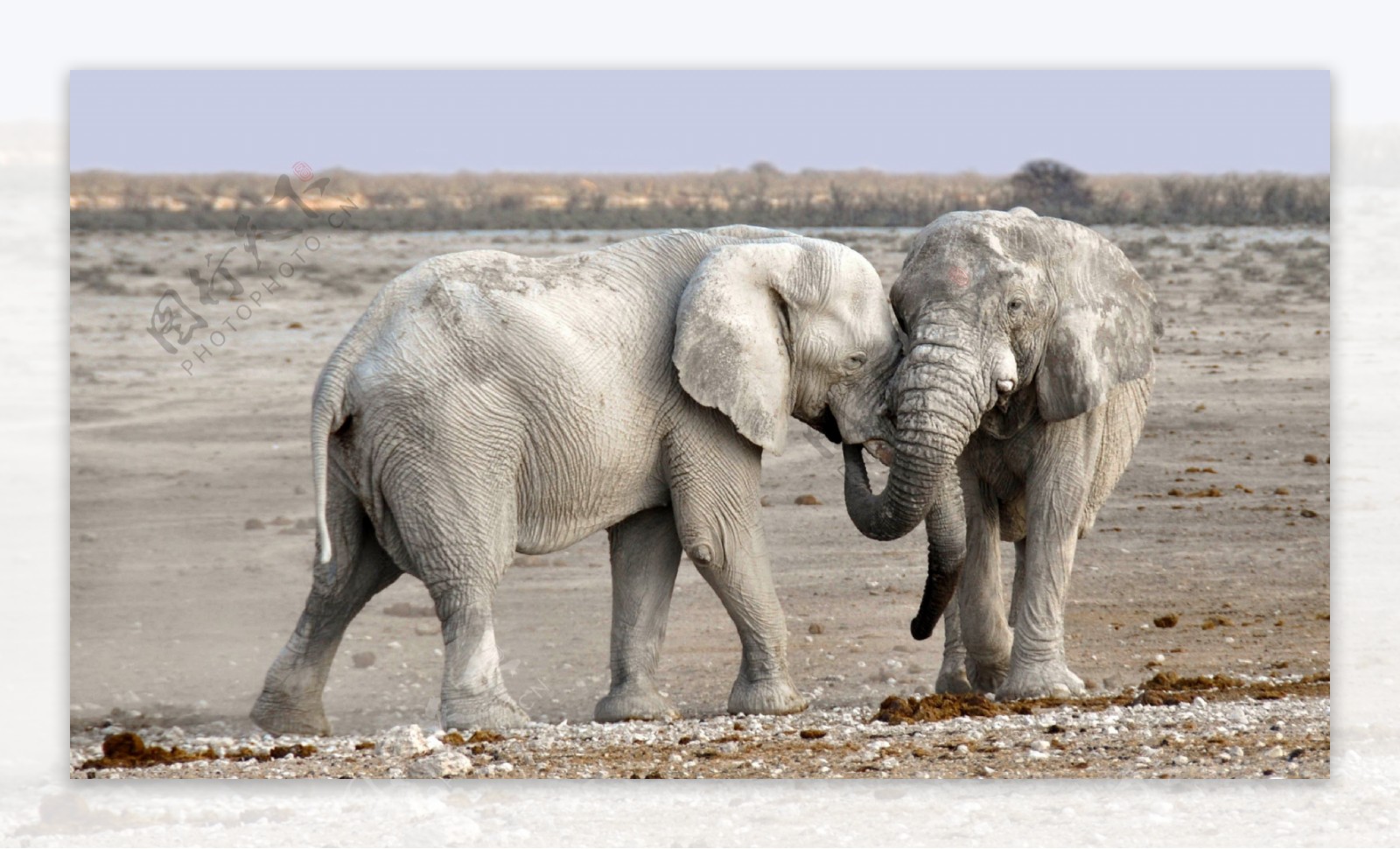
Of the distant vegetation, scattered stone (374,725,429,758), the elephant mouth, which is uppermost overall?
the distant vegetation

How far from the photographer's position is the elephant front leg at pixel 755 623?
8.16 m

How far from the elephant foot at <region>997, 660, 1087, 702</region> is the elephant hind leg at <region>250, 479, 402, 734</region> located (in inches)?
80.0

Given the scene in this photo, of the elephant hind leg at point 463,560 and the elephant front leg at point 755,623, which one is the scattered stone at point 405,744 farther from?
the elephant front leg at point 755,623

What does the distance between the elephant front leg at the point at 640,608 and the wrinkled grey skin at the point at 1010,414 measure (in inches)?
25.8

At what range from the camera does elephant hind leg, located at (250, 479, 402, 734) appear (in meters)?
8.05

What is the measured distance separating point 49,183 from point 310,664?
179 cm

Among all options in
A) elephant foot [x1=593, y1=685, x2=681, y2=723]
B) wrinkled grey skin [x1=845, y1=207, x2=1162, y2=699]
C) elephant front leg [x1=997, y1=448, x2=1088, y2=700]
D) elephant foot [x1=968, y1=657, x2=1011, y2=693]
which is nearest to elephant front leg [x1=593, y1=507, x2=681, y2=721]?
elephant foot [x1=593, y1=685, x2=681, y2=723]

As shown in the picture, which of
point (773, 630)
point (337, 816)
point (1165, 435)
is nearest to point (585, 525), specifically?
point (773, 630)

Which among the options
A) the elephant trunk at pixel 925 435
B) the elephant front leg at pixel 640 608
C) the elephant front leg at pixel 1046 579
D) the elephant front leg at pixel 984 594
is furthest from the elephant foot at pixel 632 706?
the elephant front leg at pixel 1046 579

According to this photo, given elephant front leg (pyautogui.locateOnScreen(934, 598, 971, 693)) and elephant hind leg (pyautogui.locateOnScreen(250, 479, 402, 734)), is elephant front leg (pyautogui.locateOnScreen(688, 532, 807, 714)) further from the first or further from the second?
elephant hind leg (pyautogui.locateOnScreen(250, 479, 402, 734))

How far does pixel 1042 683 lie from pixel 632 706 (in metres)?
1.34

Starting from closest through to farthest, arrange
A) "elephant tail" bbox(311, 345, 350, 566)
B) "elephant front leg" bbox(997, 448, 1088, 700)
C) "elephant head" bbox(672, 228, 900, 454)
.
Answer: "elephant tail" bbox(311, 345, 350, 566) < "elephant head" bbox(672, 228, 900, 454) < "elephant front leg" bbox(997, 448, 1088, 700)

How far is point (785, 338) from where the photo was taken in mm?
8148

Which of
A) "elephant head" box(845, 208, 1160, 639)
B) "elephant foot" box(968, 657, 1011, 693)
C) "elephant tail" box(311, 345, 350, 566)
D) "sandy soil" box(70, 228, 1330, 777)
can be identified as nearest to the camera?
"elephant tail" box(311, 345, 350, 566)
